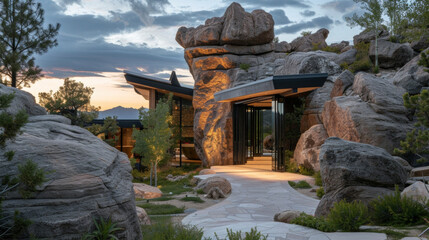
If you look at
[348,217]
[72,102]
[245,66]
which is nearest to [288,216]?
[348,217]

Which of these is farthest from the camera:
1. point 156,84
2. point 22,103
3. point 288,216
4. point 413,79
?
point 156,84

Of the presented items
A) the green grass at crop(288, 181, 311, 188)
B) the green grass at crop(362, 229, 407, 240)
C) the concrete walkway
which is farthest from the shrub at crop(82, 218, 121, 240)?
the green grass at crop(288, 181, 311, 188)

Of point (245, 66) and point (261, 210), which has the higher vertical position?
point (245, 66)

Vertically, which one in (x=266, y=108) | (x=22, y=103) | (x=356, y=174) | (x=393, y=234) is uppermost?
(x=266, y=108)

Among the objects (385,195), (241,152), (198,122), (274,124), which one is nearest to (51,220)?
(385,195)

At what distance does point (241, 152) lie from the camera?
66.6 ft

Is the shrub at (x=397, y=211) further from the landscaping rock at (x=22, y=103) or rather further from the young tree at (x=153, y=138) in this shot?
the young tree at (x=153, y=138)

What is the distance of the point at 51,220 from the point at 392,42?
2096 centimetres

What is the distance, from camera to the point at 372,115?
11617mm

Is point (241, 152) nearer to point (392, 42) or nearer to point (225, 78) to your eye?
point (225, 78)

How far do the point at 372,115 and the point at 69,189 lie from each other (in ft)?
34.7

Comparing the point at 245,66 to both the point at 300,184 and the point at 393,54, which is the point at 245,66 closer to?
the point at 393,54

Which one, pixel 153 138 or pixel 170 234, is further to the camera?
pixel 153 138

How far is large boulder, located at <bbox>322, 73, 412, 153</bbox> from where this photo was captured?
36.8ft
